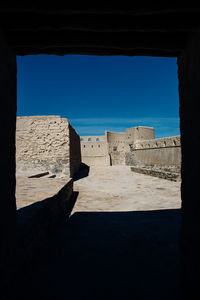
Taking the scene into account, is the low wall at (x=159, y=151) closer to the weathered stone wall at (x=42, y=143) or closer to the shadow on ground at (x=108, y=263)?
the weathered stone wall at (x=42, y=143)

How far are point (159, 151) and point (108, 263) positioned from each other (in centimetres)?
1542

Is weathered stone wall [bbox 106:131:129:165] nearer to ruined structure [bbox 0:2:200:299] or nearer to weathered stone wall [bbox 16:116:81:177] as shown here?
weathered stone wall [bbox 16:116:81:177]

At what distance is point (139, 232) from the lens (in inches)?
149

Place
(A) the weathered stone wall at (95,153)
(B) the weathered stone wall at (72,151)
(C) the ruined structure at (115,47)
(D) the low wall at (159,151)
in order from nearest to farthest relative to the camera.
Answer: (C) the ruined structure at (115,47) → (B) the weathered stone wall at (72,151) → (D) the low wall at (159,151) → (A) the weathered stone wall at (95,153)

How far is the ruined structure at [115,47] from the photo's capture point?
1594 mm

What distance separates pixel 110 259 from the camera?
285 centimetres

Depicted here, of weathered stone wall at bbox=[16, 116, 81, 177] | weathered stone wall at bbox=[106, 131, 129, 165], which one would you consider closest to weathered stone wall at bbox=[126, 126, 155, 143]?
weathered stone wall at bbox=[106, 131, 129, 165]

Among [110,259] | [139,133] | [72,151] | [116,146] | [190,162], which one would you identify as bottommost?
[110,259]

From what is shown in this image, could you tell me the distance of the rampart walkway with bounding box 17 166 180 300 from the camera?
2.19 metres

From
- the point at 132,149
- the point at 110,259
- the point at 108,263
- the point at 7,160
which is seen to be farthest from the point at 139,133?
the point at 7,160

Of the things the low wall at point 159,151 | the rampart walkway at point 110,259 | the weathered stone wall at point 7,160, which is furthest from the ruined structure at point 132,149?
→ the weathered stone wall at point 7,160

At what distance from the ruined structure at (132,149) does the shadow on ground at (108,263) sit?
12072 millimetres

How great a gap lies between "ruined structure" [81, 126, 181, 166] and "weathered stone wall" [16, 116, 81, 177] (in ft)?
31.1

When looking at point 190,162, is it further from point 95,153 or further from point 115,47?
point 95,153
